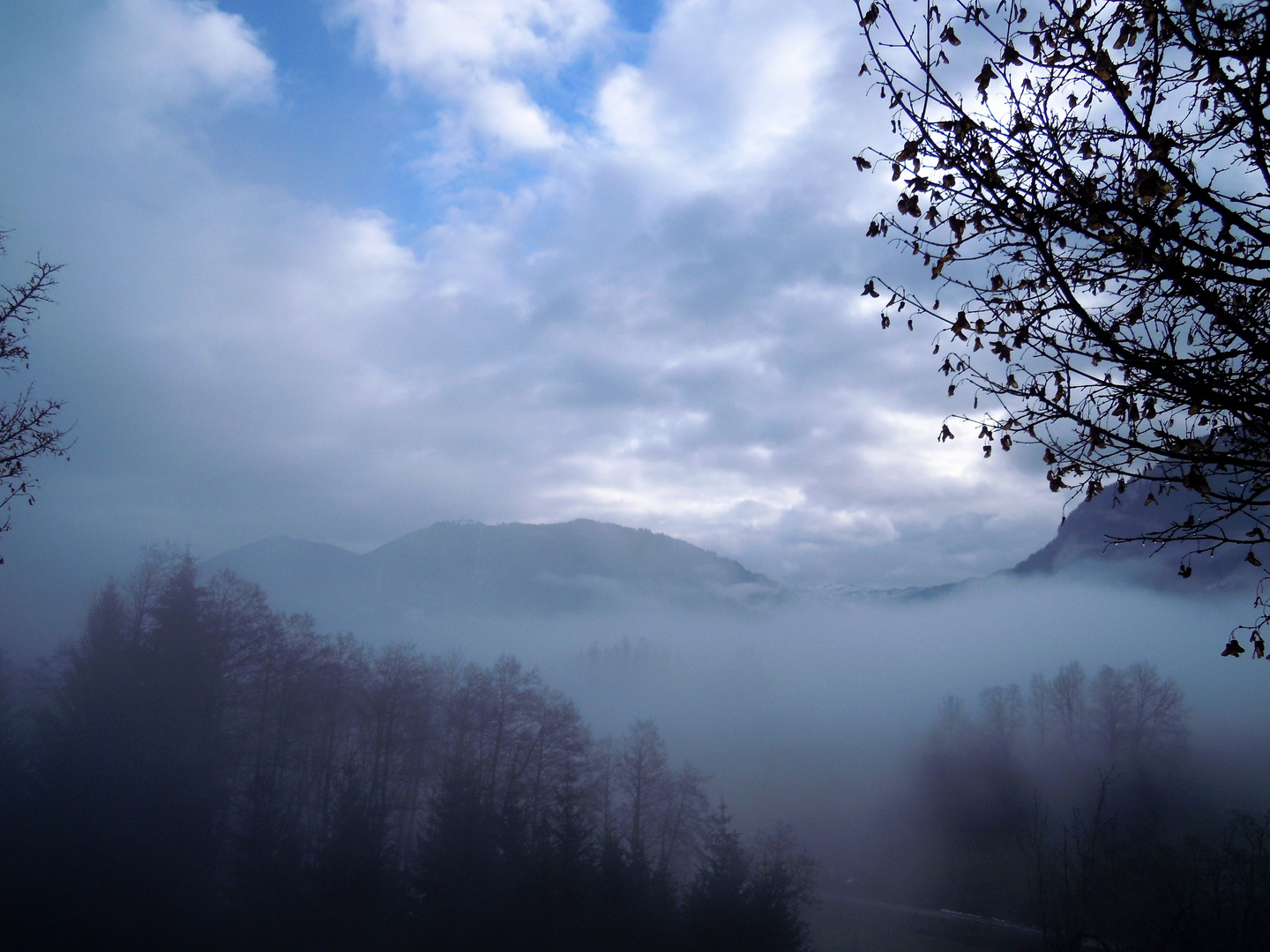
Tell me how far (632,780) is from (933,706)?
62385mm

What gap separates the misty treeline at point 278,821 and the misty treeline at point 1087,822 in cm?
1483

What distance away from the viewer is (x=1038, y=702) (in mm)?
72375

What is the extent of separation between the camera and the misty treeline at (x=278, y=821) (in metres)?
19.8

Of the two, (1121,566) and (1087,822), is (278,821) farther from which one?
(1121,566)

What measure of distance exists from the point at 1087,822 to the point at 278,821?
162 ft

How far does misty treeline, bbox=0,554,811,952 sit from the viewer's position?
1978 centimetres

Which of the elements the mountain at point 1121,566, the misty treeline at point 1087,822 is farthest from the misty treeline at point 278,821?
the mountain at point 1121,566

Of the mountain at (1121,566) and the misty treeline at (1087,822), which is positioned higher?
the mountain at (1121,566)

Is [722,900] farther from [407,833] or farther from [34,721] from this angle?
[34,721]

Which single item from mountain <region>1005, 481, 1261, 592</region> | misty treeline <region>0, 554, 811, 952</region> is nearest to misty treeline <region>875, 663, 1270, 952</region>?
misty treeline <region>0, 554, 811, 952</region>

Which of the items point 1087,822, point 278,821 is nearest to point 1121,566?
point 1087,822

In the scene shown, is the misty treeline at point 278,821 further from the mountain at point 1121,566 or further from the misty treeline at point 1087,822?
the mountain at point 1121,566

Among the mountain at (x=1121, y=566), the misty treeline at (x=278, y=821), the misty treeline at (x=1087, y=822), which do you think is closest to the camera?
the misty treeline at (x=278, y=821)

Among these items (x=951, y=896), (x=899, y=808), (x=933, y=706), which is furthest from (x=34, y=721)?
(x=933, y=706)
